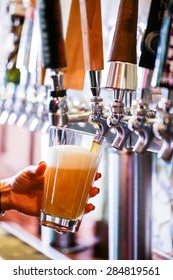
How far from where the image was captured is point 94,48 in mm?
913

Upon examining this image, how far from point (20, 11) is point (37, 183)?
Answer: 0.79 m

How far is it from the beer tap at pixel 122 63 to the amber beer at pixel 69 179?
9cm

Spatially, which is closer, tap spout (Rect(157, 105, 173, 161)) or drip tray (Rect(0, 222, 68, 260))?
tap spout (Rect(157, 105, 173, 161))

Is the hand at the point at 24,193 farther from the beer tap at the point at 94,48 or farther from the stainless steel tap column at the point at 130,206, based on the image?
the stainless steel tap column at the point at 130,206

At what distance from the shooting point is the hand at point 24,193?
1007 millimetres

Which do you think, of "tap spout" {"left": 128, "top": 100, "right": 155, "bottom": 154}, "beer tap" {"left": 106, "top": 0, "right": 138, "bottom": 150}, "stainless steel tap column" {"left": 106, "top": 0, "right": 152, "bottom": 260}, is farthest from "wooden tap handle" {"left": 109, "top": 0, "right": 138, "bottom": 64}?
"stainless steel tap column" {"left": 106, "top": 0, "right": 152, "bottom": 260}

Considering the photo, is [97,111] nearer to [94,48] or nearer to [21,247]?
[94,48]

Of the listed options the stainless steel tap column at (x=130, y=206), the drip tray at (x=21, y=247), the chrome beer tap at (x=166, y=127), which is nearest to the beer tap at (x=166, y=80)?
the chrome beer tap at (x=166, y=127)

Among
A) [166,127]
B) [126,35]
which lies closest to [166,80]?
[166,127]

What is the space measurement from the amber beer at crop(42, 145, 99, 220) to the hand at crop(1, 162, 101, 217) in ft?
0.28

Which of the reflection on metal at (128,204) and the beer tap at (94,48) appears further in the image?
the reflection on metal at (128,204)

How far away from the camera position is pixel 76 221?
91cm

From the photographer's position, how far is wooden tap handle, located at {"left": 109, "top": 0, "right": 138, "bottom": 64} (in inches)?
33.8

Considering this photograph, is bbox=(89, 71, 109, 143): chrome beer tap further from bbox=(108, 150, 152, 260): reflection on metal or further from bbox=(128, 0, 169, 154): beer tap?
bbox=(108, 150, 152, 260): reflection on metal
